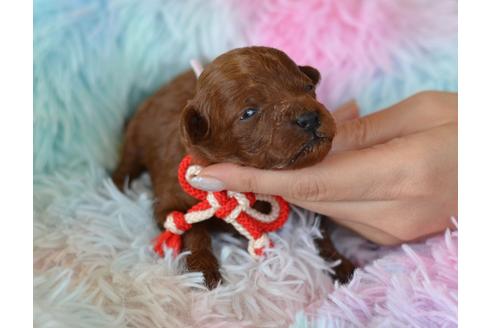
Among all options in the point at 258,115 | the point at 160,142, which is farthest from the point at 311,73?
the point at 160,142

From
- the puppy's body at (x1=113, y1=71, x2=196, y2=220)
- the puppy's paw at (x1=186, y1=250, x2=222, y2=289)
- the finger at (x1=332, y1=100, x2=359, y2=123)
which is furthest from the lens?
the finger at (x1=332, y1=100, x2=359, y2=123)

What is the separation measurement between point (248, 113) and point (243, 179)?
20 cm

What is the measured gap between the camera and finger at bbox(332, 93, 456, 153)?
1811 millimetres

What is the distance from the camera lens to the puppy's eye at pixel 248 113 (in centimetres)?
132

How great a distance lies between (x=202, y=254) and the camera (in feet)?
5.06

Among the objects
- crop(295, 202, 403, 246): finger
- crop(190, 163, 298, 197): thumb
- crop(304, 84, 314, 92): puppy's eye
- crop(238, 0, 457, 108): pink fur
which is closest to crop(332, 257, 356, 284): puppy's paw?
crop(295, 202, 403, 246): finger

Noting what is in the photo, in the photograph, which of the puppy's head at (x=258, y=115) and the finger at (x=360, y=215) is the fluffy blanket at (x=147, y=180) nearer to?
the finger at (x=360, y=215)

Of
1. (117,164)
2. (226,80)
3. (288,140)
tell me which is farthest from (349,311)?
(117,164)

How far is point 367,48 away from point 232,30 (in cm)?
55

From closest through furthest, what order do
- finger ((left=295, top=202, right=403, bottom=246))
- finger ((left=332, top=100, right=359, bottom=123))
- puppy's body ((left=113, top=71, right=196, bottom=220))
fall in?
1. finger ((left=295, top=202, right=403, bottom=246))
2. puppy's body ((left=113, top=71, right=196, bottom=220))
3. finger ((left=332, top=100, right=359, bottom=123))

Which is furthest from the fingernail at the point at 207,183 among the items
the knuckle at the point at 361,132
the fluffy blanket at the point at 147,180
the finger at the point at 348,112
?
the finger at the point at 348,112

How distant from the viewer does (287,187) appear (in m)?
1.47

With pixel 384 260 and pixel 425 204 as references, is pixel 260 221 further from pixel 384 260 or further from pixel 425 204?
pixel 425 204

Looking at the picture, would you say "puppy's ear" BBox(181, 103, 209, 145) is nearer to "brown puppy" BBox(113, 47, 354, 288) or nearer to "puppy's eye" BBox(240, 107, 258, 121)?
"brown puppy" BBox(113, 47, 354, 288)
